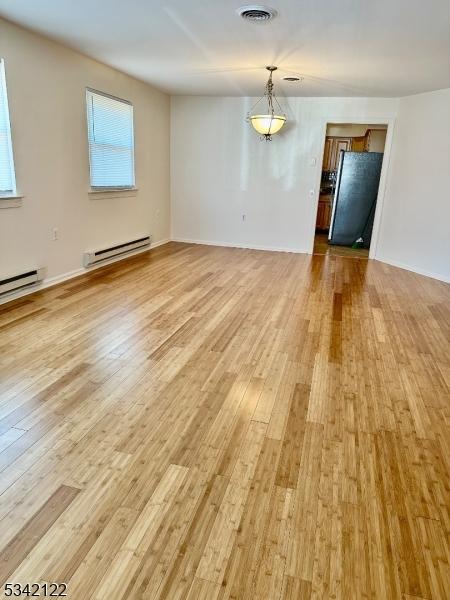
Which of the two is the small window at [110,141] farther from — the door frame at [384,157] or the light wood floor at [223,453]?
the door frame at [384,157]

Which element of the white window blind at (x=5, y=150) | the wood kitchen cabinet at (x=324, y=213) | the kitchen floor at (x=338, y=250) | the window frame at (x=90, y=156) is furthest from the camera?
the wood kitchen cabinet at (x=324, y=213)

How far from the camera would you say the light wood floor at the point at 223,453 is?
137 cm

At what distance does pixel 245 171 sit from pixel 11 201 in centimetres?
412

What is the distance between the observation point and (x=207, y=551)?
143cm

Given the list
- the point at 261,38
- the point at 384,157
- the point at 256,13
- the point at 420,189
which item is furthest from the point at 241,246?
the point at 256,13

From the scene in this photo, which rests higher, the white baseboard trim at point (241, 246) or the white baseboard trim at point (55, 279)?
the white baseboard trim at point (241, 246)

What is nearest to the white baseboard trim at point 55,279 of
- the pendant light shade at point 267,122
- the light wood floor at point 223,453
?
the light wood floor at point 223,453

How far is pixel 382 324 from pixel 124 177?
402 centimetres

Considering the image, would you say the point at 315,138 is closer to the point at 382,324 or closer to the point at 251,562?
the point at 382,324

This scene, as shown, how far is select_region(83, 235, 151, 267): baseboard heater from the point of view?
505 centimetres

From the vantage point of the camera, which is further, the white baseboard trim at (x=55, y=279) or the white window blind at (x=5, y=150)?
the white baseboard trim at (x=55, y=279)

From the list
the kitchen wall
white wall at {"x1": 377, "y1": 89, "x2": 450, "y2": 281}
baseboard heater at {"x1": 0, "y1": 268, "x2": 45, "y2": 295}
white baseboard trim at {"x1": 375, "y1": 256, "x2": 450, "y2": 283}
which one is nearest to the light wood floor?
baseboard heater at {"x1": 0, "y1": 268, "x2": 45, "y2": 295}

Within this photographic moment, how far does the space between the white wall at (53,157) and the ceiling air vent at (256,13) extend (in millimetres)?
2069

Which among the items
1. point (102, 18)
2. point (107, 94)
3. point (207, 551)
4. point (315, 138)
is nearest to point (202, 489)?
point (207, 551)
